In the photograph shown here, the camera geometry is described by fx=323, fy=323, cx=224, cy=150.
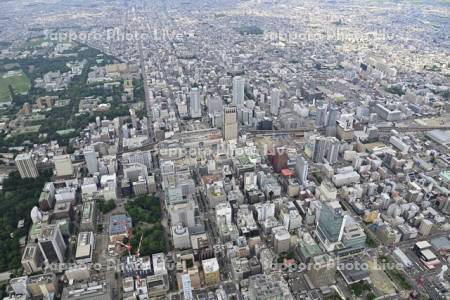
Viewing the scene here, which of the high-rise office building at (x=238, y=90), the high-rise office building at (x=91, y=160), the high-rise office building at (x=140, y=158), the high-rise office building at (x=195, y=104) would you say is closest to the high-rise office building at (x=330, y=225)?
the high-rise office building at (x=140, y=158)

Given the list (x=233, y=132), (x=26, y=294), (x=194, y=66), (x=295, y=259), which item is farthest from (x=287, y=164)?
(x=194, y=66)

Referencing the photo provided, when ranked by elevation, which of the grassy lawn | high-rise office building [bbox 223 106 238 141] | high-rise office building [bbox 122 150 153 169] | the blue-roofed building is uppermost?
high-rise office building [bbox 223 106 238 141]

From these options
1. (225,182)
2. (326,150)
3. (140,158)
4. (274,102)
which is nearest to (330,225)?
(225,182)

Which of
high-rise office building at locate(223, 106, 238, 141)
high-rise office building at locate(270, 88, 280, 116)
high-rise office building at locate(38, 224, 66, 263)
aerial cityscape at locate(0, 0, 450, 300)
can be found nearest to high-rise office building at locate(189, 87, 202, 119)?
aerial cityscape at locate(0, 0, 450, 300)

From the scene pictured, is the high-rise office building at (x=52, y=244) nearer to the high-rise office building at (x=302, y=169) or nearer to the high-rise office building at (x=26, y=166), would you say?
the high-rise office building at (x=26, y=166)

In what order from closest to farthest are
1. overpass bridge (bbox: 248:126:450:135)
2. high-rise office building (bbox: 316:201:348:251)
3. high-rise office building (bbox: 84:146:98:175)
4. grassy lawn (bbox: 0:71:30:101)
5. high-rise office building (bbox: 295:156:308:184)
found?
1. high-rise office building (bbox: 316:201:348:251)
2. high-rise office building (bbox: 295:156:308:184)
3. high-rise office building (bbox: 84:146:98:175)
4. overpass bridge (bbox: 248:126:450:135)
5. grassy lawn (bbox: 0:71:30:101)

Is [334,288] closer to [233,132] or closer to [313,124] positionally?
[233,132]

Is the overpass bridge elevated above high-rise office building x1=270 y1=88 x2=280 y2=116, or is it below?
below

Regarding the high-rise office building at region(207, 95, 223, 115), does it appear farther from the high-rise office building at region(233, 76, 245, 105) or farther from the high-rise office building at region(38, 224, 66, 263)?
the high-rise office building at region(38, 224, 66, 263)
